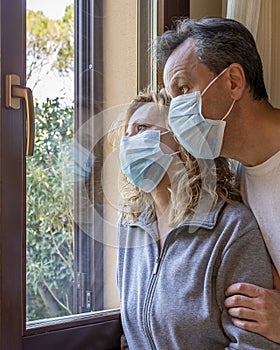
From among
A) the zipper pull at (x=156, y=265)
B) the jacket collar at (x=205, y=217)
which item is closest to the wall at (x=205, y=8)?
the jacket collar at (x=205, y=217)

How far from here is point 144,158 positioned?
4.92 ft

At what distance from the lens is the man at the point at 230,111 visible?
1.41m

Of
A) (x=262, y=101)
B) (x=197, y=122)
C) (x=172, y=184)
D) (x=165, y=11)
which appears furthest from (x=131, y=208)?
(x=165, y=11)

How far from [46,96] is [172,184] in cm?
42

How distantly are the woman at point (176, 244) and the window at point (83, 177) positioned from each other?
95mm

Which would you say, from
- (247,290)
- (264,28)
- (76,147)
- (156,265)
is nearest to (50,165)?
(76,147)

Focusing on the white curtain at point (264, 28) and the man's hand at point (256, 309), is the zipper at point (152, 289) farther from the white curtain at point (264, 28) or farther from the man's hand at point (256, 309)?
the white curtain at point (264, 28)

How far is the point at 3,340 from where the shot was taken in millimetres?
1316

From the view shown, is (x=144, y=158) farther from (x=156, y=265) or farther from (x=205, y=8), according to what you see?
(x=205, y=8)

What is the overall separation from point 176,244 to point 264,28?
28.4 inches

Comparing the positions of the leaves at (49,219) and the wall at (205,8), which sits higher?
the wall at (205,8)

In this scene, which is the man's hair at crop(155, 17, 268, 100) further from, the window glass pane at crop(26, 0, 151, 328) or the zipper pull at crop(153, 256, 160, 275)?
the zipper pull at crop(153, 256, 160, 275)

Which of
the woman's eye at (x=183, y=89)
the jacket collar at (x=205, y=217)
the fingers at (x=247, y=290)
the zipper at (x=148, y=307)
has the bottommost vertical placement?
the zipper at (x=148, y=307)

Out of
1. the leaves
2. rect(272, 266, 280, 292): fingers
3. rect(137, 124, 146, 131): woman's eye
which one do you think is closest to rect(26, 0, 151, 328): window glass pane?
the leaves
